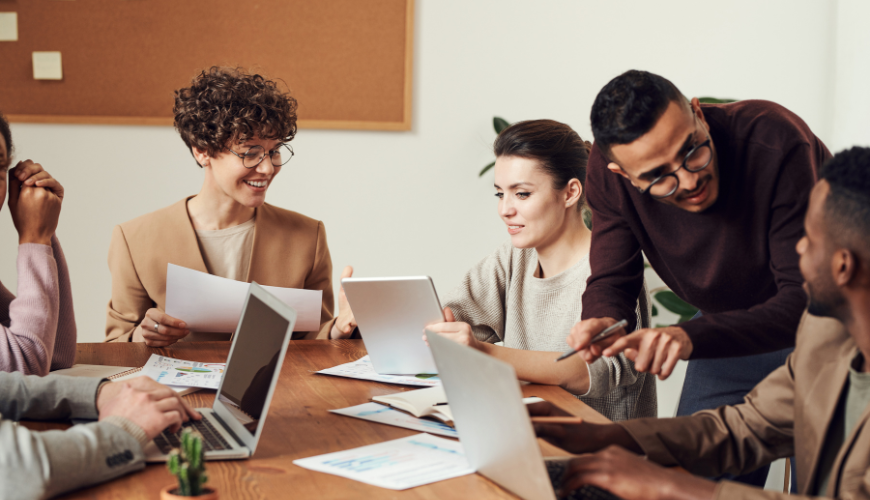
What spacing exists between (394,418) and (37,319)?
76cm

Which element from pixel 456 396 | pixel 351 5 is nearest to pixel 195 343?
pixel 456 396

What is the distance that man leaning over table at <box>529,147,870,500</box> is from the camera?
0.90m

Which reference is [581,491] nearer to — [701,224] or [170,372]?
[701,224]

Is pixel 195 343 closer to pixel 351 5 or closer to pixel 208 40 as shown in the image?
pixel 208 40

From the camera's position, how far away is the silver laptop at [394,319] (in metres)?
1.56

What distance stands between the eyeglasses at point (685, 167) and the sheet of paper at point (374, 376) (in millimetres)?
600

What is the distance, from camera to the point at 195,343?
1.85m

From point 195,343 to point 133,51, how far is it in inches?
59.6

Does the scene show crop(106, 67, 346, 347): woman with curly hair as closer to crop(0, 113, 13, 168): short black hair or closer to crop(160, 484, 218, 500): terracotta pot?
crop(0, 113, 13, 168): short black hair

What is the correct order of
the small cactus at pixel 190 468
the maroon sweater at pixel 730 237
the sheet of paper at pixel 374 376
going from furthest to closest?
the sheet of paper at pixel 374 376 < the maroon sweater at pixel 730 237 < the small cactus at pixel 190 468

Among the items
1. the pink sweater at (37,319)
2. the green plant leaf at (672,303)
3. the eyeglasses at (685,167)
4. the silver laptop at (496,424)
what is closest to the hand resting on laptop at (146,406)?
the pink sweater at (37,319)

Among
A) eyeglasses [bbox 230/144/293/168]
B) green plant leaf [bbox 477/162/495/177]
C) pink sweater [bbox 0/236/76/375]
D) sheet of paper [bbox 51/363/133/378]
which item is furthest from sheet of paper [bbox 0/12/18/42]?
green plant leaf [bbox 477/162/495/177]

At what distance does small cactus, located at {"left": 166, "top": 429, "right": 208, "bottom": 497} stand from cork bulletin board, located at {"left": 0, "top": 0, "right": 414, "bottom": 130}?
2.24 metres

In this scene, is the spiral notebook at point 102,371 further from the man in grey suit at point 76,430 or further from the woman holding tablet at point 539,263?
the woman holding tablet at point 539,263
